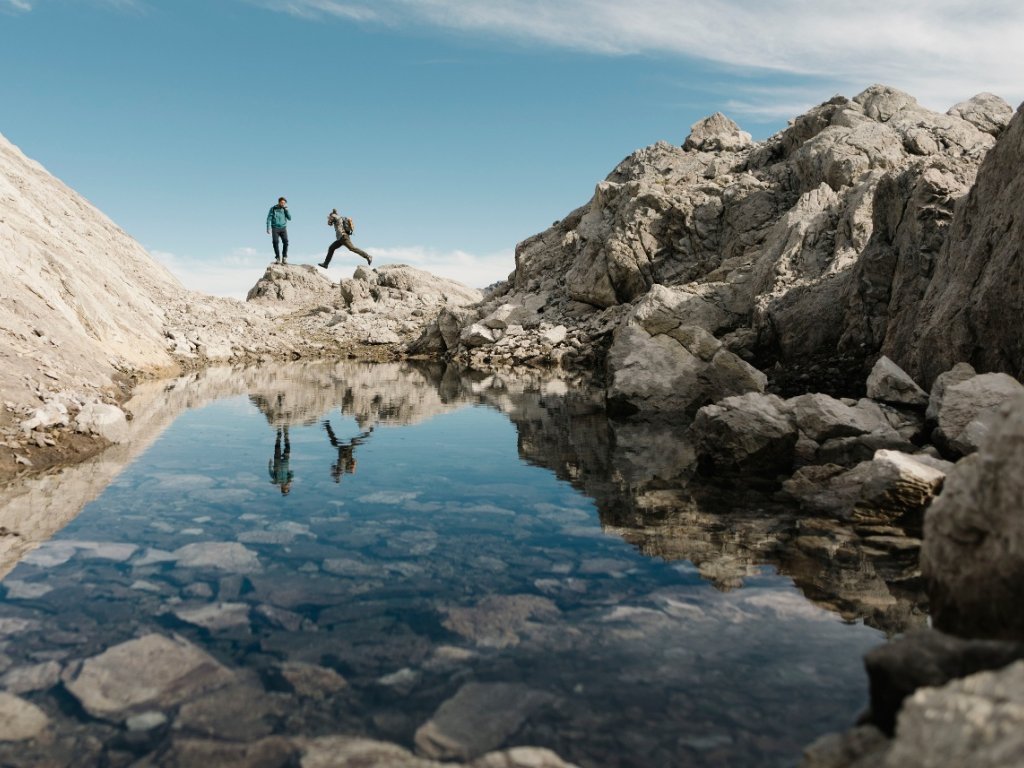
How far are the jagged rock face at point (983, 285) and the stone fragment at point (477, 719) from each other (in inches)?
477

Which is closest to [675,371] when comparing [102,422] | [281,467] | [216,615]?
[281,467]

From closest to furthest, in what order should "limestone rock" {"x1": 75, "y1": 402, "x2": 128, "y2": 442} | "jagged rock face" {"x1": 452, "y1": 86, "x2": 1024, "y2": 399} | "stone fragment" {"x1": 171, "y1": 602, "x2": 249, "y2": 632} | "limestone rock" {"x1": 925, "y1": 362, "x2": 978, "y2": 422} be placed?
"stone fragment" {"x1": 171, "y1": 602, "x2": 249, "y2": 632} < "limestone rock" {"x1": 925, "y1": 362, "x2": 978, "y2": 422} < "limestone rock" {"x1": 75, "y1": 402, "x2": 128, "y2": 442} < "jagged rock face" {"x1": 452, "y1": 86, "x2": 1024, "y2": 399}

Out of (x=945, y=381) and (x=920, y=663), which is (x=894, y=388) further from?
(x=920, y=663)

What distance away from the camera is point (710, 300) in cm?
2934

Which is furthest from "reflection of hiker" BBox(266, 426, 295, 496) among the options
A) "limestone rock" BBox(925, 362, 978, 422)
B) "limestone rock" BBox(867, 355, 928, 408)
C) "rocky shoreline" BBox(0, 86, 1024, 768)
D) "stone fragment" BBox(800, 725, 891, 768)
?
"limestone rock" BBox(867, 355, 928, 408)

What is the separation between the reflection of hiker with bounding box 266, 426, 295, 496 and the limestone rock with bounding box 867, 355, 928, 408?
1178 cm

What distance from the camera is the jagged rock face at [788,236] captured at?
2030 centimetres

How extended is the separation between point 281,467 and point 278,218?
145 feet

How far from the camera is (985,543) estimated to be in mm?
5199

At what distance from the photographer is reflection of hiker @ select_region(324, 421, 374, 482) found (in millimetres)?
14367

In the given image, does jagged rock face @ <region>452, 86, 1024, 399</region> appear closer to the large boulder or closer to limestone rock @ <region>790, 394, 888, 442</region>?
limestone rock @ <region>790, 394, 888, 442</region>

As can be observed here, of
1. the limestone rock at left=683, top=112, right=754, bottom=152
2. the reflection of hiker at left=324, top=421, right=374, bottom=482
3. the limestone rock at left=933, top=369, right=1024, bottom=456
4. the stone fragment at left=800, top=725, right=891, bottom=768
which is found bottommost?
the stone fragment at left=800, top=725, right=891, bottom=768

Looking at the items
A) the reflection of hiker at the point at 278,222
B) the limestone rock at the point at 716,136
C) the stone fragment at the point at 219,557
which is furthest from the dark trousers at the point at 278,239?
the stone fragment at the point at 219,557

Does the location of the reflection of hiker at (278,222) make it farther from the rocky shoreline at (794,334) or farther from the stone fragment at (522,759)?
the stone fragment at (522,759)
